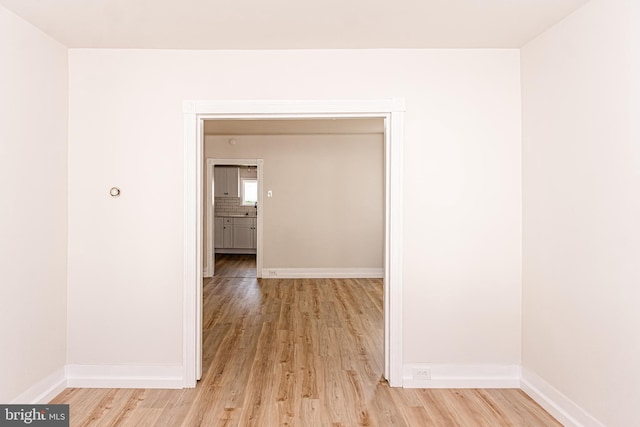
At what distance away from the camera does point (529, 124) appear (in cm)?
295

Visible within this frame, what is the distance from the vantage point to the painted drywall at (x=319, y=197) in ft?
24.7

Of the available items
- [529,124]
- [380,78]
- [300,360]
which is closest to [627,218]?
[529,124]

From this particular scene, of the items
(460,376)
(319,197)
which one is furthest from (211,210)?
(460,376)

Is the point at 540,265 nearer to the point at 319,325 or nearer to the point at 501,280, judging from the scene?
the point at 501,280

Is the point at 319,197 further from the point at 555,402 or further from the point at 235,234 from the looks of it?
the point at 555,402

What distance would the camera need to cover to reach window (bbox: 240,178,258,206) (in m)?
10.9

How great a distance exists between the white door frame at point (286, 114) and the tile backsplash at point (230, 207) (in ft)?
25.4

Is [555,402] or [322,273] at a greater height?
[322,273]

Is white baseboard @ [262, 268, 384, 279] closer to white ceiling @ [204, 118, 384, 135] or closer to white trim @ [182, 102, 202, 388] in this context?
white ceiling @ [204, 118, 384, 135]

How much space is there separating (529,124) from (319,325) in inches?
116

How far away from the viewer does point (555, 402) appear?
8.68 ft

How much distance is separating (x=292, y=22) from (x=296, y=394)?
2.46 meters

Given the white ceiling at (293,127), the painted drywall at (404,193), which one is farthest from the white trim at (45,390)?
the white ceiling at (293,127)

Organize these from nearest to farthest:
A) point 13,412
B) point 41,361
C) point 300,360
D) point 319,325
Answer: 1. point 13,412
2. point 41,361
3. point 300,360
4. point 319,325
